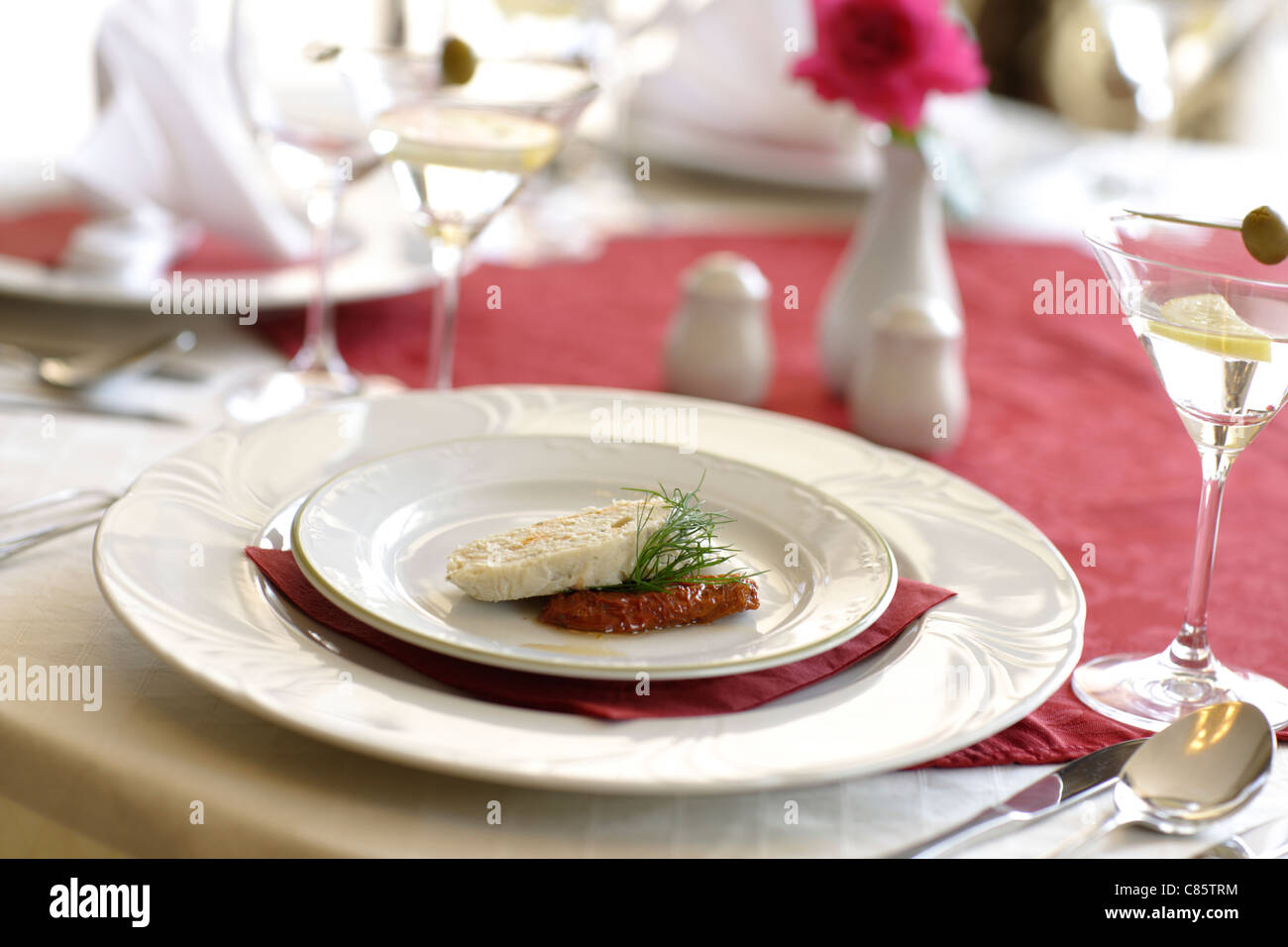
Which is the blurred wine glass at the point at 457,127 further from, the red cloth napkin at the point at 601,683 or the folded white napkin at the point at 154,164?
the red cloth napkin at the point at 601,683

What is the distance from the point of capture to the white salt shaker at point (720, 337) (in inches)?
50.1

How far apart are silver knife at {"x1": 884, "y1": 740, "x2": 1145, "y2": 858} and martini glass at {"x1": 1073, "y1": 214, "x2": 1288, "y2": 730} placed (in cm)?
8

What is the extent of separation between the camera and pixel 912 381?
119 centimetres

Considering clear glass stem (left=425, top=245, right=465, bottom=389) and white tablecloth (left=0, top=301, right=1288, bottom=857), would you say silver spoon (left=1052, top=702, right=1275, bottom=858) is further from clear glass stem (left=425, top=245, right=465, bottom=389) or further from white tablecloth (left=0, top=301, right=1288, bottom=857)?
clear glass stem (left=425, top=245, right=465, bottom=389)

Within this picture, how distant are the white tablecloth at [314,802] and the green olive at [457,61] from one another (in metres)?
0.57

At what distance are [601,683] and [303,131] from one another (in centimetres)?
76

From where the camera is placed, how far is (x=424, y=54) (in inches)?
43.4

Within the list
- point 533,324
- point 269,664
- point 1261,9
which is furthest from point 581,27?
point 1261,9

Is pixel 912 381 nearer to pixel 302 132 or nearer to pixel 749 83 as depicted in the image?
pixel 302 132

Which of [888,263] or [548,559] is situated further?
[888,263]

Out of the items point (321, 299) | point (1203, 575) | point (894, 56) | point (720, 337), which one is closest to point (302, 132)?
point (321, 299)

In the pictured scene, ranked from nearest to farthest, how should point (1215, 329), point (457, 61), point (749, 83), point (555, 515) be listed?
point (1215, 329) < point (555, 515) < point (457, 61) < point (749, 83)

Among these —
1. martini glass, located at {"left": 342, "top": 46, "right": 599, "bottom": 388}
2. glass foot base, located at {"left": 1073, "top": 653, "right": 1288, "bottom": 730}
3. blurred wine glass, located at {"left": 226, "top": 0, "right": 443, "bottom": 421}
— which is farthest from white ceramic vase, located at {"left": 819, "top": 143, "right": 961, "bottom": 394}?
glass foot base, located at {"left": 1073, "top": 653, "right": 1288, "bottom": 730}
